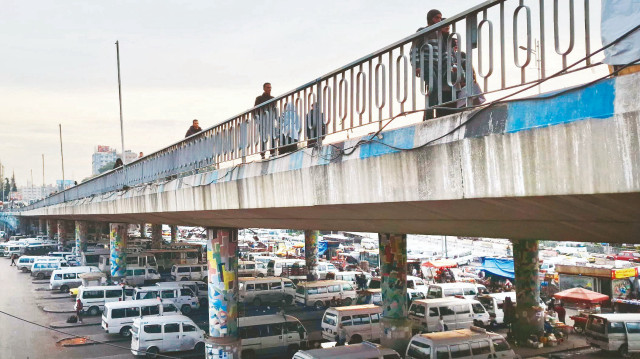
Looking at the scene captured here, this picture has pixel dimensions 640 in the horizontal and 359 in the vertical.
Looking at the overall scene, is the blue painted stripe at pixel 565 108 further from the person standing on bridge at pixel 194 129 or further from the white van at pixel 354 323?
the white van at pixel 354 323

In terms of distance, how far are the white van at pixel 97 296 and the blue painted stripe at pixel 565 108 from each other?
2851 centimetres

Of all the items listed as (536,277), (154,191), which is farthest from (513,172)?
(536,277)

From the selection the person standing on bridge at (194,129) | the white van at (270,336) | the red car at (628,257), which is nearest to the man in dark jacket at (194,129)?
the person standing on bridge at (194,129)

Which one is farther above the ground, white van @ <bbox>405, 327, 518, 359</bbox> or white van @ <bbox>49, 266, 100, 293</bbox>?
white van @ <bbox>49, 266, 100, 293</bbox>

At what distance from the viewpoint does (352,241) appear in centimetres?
7262

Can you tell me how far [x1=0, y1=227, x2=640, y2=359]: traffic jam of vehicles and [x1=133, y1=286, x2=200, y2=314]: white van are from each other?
0.19 feet

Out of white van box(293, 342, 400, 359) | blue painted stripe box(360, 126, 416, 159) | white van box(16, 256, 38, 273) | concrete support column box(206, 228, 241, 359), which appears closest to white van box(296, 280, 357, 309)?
concrete support column box(206, 228, 241, 359)

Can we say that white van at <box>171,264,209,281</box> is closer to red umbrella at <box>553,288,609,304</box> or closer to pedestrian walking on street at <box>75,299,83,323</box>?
pedestrian walking on street at <box>75,299,83,323</box>

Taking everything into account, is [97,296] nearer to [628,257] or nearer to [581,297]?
[581,297]

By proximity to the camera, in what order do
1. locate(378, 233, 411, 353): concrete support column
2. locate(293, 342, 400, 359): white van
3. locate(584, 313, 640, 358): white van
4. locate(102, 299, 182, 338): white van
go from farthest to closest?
locate(102, 299, 182, 338): white van < locate(378, 233, 411, 353): concrete support column < locate(584, 313, 640, 358): white van < locate(293, 342, 400, 359): white van

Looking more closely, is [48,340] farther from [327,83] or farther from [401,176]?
[401,176]

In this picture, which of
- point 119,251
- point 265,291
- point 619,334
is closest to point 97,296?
point 119,251

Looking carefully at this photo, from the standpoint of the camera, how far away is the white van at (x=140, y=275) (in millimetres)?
37969

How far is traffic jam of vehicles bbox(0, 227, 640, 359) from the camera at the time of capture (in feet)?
65.2
